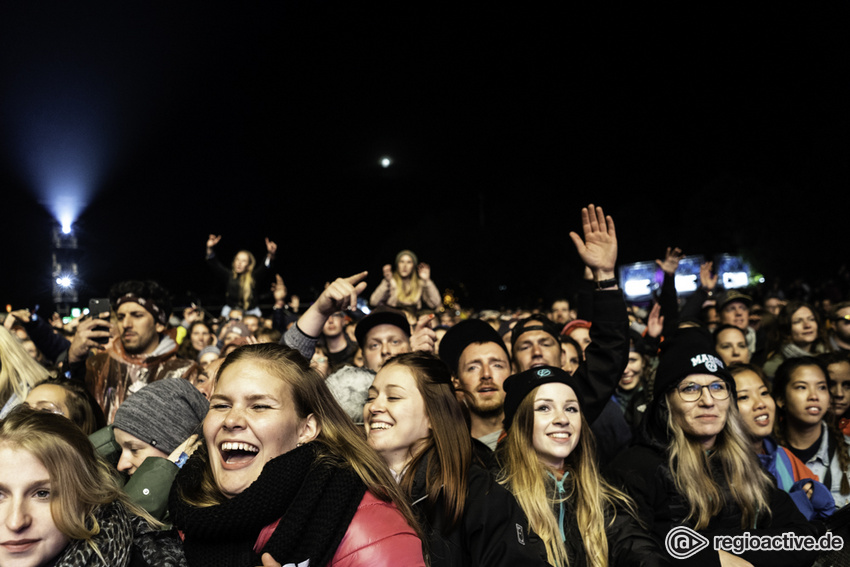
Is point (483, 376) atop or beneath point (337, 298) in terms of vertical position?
beneath

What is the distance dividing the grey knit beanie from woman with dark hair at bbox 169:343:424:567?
82 centimetres

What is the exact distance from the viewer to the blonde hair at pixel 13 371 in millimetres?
4695

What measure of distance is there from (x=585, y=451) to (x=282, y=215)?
29.6 meters

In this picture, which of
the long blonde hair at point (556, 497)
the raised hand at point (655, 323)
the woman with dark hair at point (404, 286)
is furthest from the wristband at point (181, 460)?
the woman with dark hair at point (404, 286)

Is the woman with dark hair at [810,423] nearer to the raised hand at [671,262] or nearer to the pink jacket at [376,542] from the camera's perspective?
the raised hand at [671,262]

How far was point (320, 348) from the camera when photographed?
6.50 m

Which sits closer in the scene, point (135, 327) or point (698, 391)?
point (698, 391)

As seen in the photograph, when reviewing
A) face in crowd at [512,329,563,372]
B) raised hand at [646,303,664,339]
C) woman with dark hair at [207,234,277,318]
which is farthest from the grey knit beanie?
woman with dark hair at [207,234,277,318]

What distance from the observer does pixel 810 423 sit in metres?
4.75

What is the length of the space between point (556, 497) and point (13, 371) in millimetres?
3871

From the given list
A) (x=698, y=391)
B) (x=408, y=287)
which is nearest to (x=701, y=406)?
(x=698, y=391)

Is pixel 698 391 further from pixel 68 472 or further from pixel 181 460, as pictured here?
pixel 68 472

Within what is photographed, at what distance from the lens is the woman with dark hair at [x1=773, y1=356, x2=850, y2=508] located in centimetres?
460

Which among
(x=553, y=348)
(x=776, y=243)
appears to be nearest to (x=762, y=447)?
(x=553, y=348)
